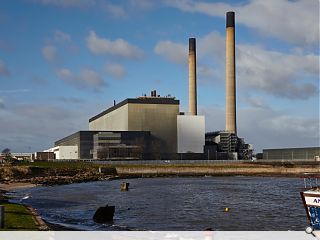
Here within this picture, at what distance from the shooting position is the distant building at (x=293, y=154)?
542ft

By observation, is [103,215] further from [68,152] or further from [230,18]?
[68,152]

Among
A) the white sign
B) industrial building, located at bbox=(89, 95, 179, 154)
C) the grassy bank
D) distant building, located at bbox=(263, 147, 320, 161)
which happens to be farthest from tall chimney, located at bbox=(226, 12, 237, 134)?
the white sign

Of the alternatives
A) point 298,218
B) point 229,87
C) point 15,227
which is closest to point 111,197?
point 298,218

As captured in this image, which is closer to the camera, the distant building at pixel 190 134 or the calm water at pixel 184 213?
the calm water at pixel 184 213

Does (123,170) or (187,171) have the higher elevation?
(123,170)

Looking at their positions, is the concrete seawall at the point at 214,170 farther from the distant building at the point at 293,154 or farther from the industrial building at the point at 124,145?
the industrial building at the point at 124,145

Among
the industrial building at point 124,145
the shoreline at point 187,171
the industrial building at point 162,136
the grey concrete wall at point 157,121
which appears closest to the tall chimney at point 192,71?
the industrial building at point 162,136

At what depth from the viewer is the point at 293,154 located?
174 m

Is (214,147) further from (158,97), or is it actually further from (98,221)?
(98,221)

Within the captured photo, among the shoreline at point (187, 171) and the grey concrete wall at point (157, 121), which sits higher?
the grey concrete wall at point (157, 121)

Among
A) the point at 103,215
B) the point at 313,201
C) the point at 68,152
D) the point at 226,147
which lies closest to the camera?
the point at 313,201

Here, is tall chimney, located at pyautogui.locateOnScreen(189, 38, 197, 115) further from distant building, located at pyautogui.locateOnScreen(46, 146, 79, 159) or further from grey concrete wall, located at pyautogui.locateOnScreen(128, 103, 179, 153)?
distant building, located at pyautogui.locateOnScreen(46, 146, 79, 159)

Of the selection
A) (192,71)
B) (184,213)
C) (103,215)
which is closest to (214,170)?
(192,71)

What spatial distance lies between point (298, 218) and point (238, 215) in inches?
205
